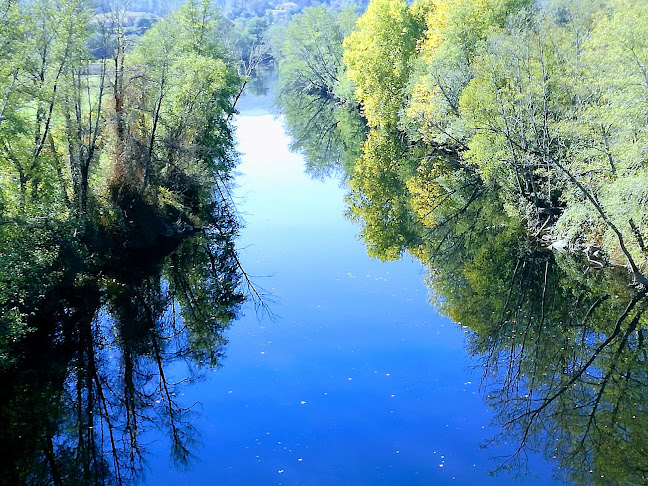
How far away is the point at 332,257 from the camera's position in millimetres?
27531

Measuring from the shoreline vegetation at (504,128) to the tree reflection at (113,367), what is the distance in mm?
9458

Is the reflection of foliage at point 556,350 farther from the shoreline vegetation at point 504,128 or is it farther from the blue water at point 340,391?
the shoreline vegetation at point 504,128

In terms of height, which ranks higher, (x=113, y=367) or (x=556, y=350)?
(x=113, y=367)

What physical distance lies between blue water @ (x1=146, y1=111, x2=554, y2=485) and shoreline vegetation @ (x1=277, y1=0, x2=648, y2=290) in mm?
4550

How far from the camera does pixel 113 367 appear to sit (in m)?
18.0

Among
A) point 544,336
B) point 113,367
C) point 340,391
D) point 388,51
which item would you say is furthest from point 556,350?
point 388,51

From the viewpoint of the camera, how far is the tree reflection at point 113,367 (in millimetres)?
14508

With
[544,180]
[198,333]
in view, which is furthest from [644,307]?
[198,333]

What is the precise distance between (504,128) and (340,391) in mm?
15154

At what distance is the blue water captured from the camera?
46.5 feet

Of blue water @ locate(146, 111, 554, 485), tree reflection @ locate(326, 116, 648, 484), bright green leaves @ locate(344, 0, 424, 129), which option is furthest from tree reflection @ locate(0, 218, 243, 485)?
bright green leaves @ locate(344, 0, 424, 129)

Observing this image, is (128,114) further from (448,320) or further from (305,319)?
(448,320)

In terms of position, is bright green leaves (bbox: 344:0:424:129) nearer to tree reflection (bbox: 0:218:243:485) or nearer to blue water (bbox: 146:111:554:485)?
blue water (bbox: 146:111:554:485)

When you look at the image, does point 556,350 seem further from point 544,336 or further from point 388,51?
point 388,51
